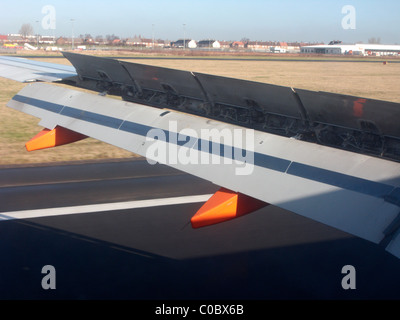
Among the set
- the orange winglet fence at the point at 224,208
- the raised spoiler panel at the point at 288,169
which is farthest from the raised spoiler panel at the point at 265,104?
the orange winglet fence at the point at 224,208

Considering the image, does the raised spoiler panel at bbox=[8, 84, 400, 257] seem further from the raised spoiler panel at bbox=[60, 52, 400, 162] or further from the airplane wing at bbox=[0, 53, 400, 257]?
the raised spoiler panel at bbox=[60, 52, 400, 162]

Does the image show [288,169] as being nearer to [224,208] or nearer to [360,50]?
[224,208]

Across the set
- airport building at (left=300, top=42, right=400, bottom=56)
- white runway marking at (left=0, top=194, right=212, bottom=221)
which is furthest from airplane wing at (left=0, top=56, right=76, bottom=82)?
airport building at (left=300, top=42, right=400, bottom=56)

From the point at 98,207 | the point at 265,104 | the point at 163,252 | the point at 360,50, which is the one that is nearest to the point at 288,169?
the point at 265,104

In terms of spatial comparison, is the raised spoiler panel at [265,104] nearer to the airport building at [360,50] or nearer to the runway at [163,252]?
the runway at [163,252]

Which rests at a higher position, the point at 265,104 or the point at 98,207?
the point at 265,104

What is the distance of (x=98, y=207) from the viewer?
7.33m

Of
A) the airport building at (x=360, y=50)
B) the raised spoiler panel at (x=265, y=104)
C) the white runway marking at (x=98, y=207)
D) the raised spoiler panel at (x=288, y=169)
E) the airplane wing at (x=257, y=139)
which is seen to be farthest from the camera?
the airport building at (x=360, y=50)

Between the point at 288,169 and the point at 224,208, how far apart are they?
1.86 feet

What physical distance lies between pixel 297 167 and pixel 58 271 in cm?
315

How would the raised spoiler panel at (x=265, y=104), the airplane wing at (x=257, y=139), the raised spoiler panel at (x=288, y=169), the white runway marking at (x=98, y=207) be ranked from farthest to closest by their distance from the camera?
the white runway marking at (x=98, y=207), the raised spoiler panel at (x=265, y=104), the airplane wing at (x=257, y=139), the raised spoiler panel at (x=288, y=169)

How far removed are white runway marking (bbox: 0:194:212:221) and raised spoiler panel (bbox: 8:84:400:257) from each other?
226 centimetres

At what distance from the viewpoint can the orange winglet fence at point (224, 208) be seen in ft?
11.2

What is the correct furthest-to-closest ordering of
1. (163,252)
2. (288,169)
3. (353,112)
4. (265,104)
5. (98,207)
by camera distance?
(98,207) < (163,252) < (265,104) < (353,112) < (288,169)
